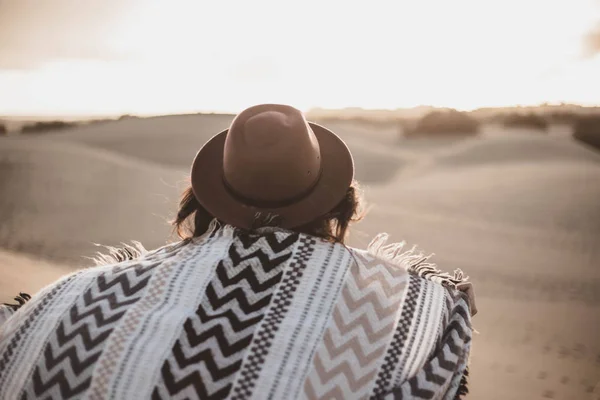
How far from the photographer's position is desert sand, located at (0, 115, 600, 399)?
493cm

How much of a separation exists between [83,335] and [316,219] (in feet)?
Answer: 2.71

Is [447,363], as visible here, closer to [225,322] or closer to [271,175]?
[225,322]

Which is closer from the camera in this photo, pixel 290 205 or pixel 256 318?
pixel 256 318

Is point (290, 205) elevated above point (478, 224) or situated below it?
above

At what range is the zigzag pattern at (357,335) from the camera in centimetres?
185

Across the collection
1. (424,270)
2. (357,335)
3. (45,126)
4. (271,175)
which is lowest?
(45,126)

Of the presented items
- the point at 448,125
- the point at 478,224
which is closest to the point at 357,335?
the point at 478,224

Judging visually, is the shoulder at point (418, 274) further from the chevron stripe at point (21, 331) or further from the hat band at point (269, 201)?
the chevron stripe at point (21, 331)

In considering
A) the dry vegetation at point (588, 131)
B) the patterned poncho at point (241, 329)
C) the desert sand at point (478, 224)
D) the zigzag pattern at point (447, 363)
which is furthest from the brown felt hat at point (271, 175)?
the dry vegetation at point (588, 131)

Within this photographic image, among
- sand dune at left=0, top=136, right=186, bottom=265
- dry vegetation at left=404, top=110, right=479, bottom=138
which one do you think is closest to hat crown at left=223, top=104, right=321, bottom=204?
sand dune at left=0, top=136, right=186, bottom=265

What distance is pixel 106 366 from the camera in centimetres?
185

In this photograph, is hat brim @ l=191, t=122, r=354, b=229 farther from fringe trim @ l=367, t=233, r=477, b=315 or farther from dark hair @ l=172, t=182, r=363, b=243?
fringe trim @ l=367, t=233, r=477, b=315

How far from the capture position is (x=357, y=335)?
192 cm

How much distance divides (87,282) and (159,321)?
321mm
